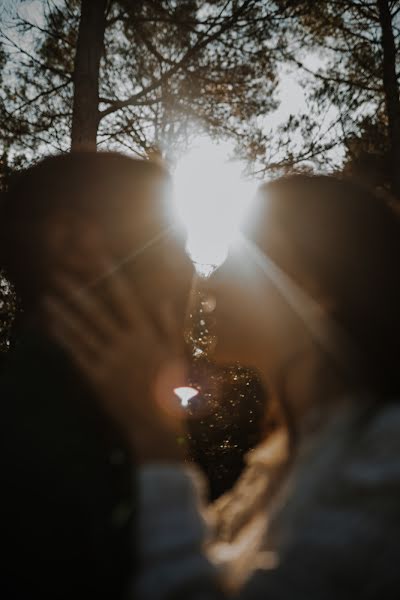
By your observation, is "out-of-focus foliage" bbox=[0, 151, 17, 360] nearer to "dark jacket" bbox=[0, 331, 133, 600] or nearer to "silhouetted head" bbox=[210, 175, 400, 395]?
"silhouetted head" bbox=[210, 175, 400, 395]

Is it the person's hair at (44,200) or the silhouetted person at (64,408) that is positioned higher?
the person's hair at (44,200)

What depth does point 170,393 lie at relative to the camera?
162 centimetres

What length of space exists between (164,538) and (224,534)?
653mm

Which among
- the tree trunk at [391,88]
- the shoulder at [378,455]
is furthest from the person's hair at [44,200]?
the tree trunk at [391,88]

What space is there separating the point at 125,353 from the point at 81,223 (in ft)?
1.52

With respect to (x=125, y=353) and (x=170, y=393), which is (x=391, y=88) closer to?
(x=170, y=393)

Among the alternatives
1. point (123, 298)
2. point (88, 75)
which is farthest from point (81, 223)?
point (88, 75)

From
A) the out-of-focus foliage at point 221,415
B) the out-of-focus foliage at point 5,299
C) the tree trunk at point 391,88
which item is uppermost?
the out-of-focus foliage at point 5,299

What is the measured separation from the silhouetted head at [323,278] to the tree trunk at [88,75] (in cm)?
405

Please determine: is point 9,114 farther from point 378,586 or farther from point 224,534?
point 378,586

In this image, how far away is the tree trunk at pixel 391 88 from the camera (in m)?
8.72

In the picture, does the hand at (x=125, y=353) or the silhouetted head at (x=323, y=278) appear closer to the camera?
the hand at (x=125, y=353)

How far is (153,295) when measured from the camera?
158 cm

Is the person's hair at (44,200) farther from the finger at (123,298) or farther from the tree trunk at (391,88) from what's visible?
the tree trunk at (391,88)
